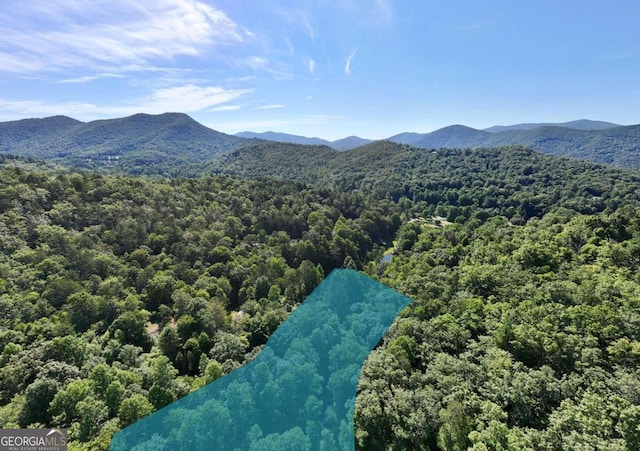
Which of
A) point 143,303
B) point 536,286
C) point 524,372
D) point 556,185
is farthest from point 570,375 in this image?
point 556,185

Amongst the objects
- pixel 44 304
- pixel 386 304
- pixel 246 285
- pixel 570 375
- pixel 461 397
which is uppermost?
pixel 386 304

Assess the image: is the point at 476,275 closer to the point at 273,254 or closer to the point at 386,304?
the point at 386,304
